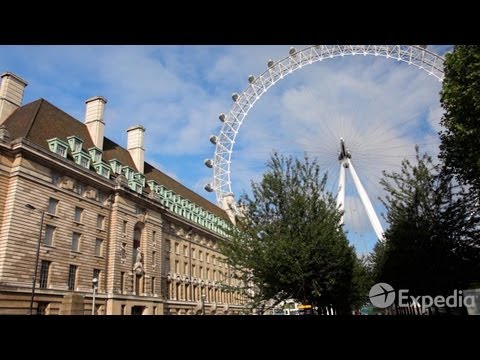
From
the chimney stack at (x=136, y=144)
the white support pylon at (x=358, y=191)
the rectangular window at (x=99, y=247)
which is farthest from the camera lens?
the chimney stack at (x=136, y=144)

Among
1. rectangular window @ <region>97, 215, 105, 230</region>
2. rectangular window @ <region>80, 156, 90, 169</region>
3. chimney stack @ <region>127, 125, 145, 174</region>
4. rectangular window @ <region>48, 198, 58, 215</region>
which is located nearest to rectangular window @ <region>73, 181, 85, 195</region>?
rectangular window @ <region>80, 156, 90, 169</region>

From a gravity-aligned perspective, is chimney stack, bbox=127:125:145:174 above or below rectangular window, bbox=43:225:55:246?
above

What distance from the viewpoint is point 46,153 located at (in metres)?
43.2

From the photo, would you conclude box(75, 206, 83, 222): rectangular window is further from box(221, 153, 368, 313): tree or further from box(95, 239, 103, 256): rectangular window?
box(221, 153, 368, 313): tree

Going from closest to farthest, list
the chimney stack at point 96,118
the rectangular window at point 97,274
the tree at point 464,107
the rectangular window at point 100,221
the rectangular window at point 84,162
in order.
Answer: the tree at point 464,107 → the rectangular window at point 97,274 → the rectangular window at point 84,162 → the rectangular window at point 100,221 → the chimney stack at point 96,118

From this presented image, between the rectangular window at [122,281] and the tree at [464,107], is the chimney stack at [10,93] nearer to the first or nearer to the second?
the rectangular window at [122,281]

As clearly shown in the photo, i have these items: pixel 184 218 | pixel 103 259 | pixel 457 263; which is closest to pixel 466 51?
pixel 457 263

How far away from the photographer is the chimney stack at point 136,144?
67.2m

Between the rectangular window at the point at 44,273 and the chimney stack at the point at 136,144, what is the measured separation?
27856 millimetres

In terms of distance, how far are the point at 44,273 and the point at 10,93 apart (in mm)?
21554

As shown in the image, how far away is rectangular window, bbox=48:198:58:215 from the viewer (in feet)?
142

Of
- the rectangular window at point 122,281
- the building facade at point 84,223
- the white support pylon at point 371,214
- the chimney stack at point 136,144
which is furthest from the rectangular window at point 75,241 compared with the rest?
the white support pylon at point 371,214

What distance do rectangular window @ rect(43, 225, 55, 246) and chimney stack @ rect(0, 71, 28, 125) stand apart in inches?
536
